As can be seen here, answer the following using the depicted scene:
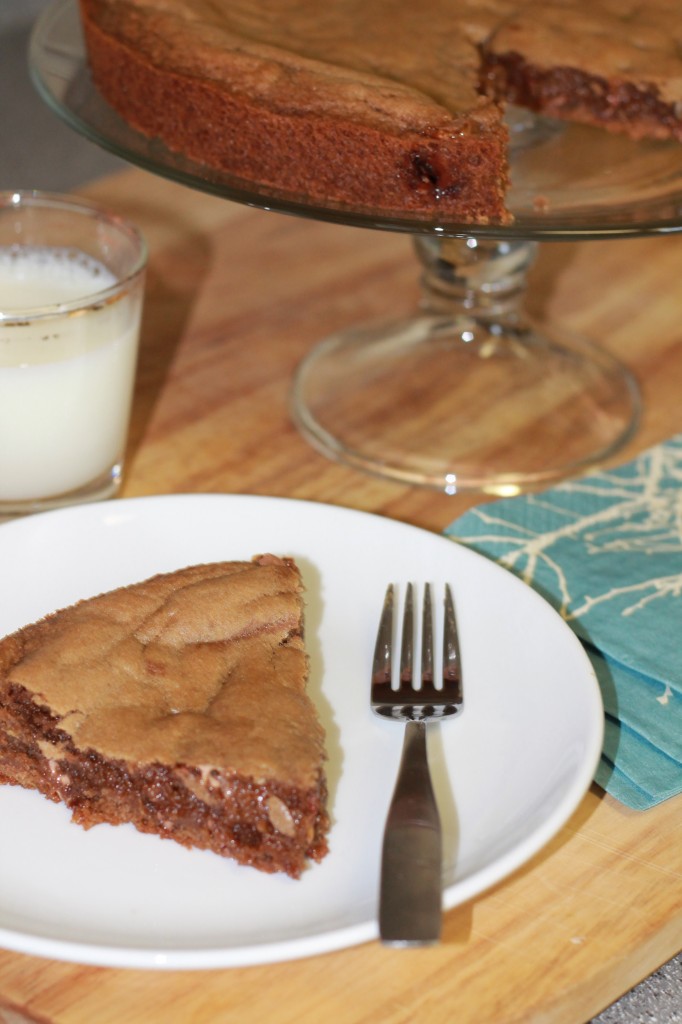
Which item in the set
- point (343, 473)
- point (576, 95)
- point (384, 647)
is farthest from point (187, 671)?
point (576, 95)

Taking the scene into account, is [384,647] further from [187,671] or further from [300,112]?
[300,112]

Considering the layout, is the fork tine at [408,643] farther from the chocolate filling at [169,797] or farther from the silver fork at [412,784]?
the chocolate filling at [169,797]

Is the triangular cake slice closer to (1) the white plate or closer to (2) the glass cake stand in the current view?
(1) the white plate

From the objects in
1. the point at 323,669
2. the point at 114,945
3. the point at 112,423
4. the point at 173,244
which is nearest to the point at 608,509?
the point at 323,669

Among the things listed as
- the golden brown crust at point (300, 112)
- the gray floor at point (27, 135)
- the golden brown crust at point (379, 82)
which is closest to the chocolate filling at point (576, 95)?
the golden brown crust at point (379, 82)

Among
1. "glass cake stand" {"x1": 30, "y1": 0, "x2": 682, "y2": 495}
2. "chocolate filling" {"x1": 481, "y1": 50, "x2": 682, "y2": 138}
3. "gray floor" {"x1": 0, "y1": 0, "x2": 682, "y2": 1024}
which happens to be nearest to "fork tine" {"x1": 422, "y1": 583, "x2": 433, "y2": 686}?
"glass cake stand" {"x1": 30, "y1": 0, "x2": 682, "y2": 495}

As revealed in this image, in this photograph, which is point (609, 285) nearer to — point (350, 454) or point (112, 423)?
point (350, 454)
